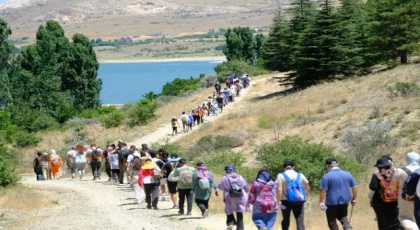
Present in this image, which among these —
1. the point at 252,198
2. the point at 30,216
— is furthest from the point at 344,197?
the point at 30,216

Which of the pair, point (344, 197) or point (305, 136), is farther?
point (305, 136)

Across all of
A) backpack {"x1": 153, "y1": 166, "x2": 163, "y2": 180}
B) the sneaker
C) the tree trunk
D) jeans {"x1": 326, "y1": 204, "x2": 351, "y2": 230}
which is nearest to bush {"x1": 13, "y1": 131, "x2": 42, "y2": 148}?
the tree trunk

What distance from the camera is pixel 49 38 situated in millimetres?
66875

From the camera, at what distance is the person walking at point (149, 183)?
56.2 feet

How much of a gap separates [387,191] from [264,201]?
226cm

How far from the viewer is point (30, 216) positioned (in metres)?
18.5

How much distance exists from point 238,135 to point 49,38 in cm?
3755

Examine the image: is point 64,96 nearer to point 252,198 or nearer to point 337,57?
point 337,57

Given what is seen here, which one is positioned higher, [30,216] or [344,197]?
[344,197]

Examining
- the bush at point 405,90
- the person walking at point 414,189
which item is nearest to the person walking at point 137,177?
the person walking at point 414,189

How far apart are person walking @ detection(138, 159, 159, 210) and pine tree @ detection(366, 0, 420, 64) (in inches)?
1290

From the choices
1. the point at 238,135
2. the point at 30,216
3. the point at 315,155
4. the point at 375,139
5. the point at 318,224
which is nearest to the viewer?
the point at 318,224

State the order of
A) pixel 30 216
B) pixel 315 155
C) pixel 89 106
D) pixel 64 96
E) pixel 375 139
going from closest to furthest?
1. pixel 30 216
2. pixel 315 155
3. pixel 375 139
4. pixel 64 96
5. pixel 89 106

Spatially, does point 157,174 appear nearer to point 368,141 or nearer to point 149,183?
point 149,183
